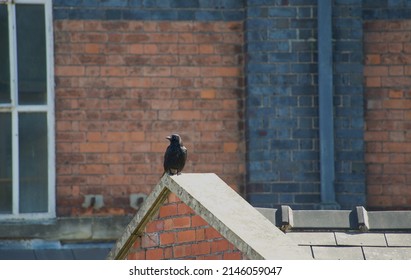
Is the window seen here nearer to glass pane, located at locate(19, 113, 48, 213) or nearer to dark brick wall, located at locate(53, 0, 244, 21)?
glass pane, located at locate(19, 113, 48, 213)

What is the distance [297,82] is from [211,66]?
71 cm

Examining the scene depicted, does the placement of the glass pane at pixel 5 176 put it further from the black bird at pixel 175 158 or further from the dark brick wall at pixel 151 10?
the black bird at pixel 175 158

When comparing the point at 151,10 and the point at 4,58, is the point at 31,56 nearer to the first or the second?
the point at 4,58

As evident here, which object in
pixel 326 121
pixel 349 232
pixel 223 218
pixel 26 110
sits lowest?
pixel 349 232

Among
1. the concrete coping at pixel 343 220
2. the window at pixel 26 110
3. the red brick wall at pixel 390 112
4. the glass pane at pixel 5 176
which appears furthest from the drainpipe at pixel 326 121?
the concrete coping at pixel 343 220

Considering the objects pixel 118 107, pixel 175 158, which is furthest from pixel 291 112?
pixel 175 158

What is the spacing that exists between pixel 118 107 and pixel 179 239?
179 inches

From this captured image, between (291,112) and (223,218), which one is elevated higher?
(291,112)

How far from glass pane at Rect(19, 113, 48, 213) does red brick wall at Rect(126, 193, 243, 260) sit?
4.33 metres

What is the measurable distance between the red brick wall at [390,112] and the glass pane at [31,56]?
8.68 ft

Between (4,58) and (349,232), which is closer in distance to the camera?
(349,232)

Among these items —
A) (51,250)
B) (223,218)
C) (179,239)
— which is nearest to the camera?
(223,218)

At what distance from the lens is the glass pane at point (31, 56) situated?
9008 mm

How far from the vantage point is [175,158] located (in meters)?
5.46
